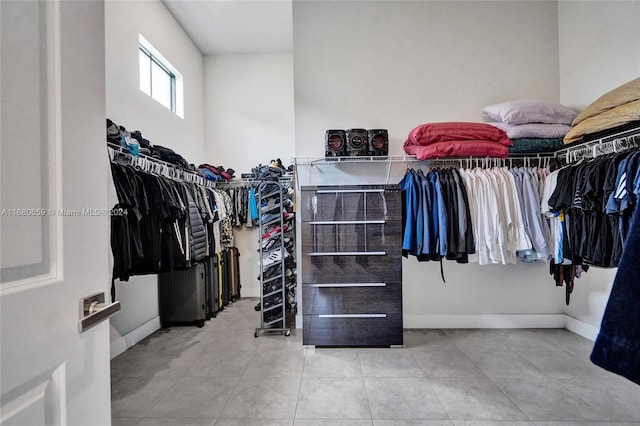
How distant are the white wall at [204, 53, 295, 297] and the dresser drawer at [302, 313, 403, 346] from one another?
2121 millimetres

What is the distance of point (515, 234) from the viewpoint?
2389 millimetres

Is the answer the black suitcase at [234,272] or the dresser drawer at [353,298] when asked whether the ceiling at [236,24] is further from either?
the dresser drawer at [353,298]

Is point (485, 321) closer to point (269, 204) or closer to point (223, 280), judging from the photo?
point (269, 204)

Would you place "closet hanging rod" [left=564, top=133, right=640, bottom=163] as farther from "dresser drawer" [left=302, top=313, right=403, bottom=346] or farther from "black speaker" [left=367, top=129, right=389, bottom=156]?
"dresser drawer" [left=302, top=313, right=403, bottom=346]

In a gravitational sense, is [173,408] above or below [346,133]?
below

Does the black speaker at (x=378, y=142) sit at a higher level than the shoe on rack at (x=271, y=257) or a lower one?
higher

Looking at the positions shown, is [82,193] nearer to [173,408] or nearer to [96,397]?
[96,397]

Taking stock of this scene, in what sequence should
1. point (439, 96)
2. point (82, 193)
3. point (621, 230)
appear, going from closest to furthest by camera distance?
point (82, 193) → point (621, 230) → point (439, 96)

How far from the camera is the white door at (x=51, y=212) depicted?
1.53 feet

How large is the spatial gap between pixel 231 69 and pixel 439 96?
319cm

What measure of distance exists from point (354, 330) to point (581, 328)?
7.21ft

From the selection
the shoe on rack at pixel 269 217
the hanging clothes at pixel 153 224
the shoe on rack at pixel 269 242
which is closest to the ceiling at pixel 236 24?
the hanging clothes at pixel 153 224

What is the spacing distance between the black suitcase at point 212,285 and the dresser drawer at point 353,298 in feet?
4.73

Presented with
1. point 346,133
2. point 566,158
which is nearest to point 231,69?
point 346,133
